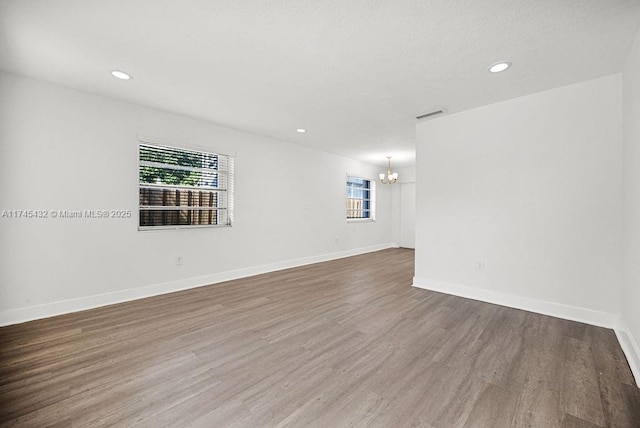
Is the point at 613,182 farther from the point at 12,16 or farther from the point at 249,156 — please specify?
the point at 12,16

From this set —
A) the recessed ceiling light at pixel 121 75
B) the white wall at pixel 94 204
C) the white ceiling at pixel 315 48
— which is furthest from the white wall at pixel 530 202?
the recessed ceiling light at pixel 121 75

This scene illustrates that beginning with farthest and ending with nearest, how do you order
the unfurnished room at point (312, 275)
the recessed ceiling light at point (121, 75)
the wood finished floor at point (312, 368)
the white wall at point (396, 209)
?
the white wall at point (396, 209)
the recessed ceiling light at point (121, 75)
the unfurnished room at point (312, 275)
the wood finished floor at point (312, 368)

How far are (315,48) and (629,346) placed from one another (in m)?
3.55

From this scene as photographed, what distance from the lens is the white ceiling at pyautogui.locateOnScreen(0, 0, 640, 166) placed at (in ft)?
5.95

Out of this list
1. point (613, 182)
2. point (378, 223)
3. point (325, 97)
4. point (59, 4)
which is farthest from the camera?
point (378, 223)

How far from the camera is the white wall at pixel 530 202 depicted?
8.92 feet

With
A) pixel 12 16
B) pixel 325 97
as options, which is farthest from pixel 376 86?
pixel 12 16

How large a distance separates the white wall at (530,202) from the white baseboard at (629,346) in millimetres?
280

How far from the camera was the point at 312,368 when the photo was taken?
197 cm

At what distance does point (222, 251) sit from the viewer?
444 centimetres

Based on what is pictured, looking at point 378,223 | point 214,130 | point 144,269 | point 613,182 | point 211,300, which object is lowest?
point 211,300

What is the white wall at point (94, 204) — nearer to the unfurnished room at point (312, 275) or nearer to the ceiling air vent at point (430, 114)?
the unfurnished room at point (312, 275)

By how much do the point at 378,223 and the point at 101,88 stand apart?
6.77 metres

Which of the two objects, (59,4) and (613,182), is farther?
(613,182)
